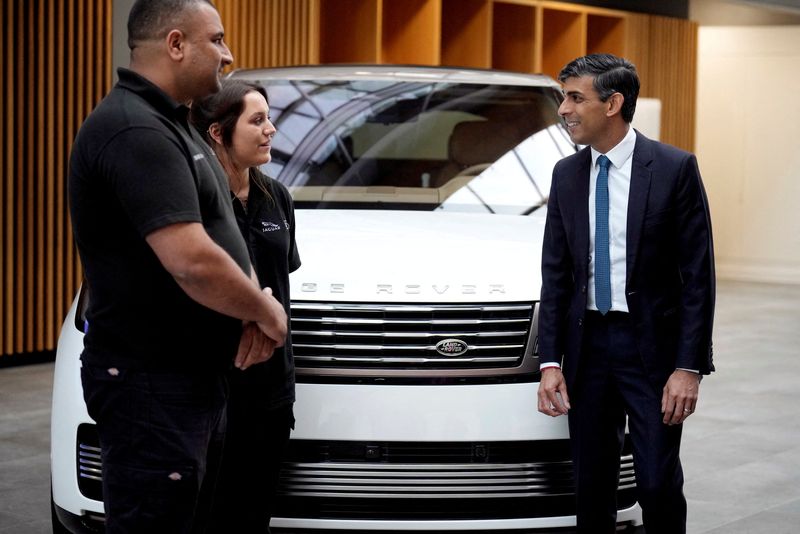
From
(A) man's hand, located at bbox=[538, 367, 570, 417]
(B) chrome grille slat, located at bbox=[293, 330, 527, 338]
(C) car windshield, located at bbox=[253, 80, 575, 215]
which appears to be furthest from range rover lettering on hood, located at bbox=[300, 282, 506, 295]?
(C) car windshield, located at bbox=[253, 80, 575, 215]

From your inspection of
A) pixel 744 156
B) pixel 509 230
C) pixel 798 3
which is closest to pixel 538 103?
pixel 509 230

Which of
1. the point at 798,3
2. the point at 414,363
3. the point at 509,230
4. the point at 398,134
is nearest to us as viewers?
the point at 414,363

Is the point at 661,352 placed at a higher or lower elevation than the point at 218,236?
lower

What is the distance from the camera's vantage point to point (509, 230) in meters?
4.33

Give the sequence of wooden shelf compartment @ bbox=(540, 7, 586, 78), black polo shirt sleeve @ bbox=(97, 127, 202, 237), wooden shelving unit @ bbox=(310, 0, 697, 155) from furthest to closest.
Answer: wooden shelf compartment @ bbox=(540, 7, 586, 78) < wooden shelving unit @ bbox=(310, 0, 697, 155) < black polo shirt sleeve @ bbox=(97, 127, 202, 237)

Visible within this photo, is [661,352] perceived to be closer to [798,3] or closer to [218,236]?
[218,236]

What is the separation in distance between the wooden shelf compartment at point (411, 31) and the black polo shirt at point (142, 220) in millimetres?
9439

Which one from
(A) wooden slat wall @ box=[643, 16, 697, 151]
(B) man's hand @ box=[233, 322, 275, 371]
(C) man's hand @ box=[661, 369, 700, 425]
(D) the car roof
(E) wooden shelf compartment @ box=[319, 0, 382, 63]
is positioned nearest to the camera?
(B) man's hand @ box=[233, 322, 275, 371]

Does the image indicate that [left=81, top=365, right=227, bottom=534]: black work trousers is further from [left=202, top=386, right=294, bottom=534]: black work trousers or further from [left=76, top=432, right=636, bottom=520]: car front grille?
[left=76, top=432, right=636, bottom=520]: car front grille

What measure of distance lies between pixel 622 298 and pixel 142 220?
1.54 metres

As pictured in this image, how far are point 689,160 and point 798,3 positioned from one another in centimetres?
1322

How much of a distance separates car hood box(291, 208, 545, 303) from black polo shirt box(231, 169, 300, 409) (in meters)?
0.30

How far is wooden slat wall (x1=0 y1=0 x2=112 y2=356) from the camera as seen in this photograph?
8.58 meters

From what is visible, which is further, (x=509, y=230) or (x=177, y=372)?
(x=509, y=230)
